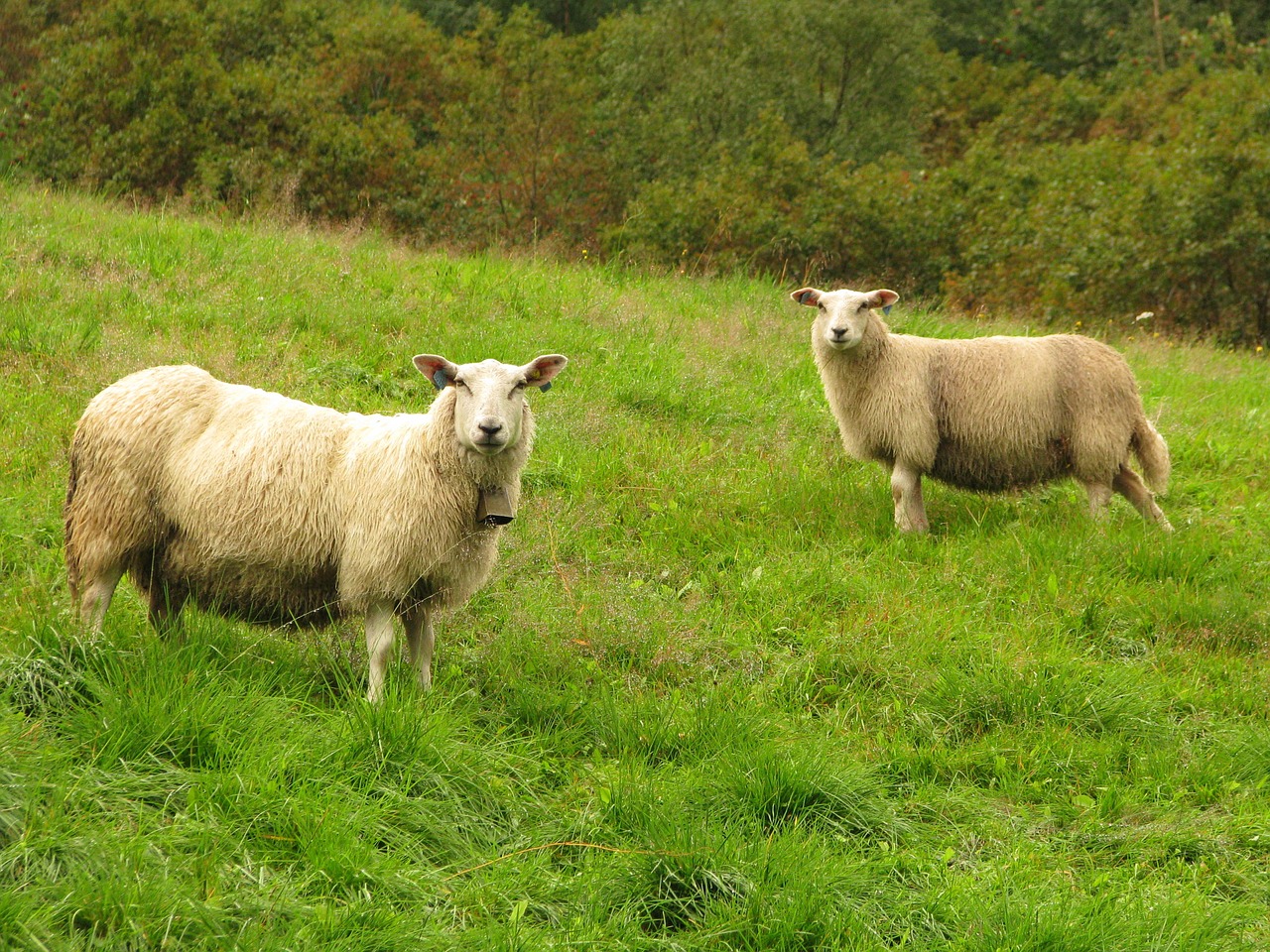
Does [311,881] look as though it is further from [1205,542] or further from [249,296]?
[249,296]

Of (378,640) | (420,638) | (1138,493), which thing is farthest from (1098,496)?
(378,640)

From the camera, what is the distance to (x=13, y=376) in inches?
326

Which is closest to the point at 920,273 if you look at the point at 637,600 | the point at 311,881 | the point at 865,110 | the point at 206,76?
the point at 865,110

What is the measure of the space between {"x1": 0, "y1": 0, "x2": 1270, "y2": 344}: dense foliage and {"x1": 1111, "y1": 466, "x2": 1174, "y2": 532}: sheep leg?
8.11 meters

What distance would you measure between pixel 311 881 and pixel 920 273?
17746 millimetres

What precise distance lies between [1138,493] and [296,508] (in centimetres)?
606

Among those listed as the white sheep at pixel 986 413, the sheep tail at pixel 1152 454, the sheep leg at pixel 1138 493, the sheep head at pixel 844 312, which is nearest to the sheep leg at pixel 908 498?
the white sheep at pixel 986 413

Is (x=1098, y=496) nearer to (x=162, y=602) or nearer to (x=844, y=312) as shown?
(x=844, y=312)

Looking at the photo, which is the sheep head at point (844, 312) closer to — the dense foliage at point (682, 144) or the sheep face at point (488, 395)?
the sheep face at point (488, 395)

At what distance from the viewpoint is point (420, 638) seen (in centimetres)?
541

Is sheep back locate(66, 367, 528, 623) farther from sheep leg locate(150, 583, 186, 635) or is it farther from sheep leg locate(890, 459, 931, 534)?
sheep leg locate(890, 459, 931, 534)

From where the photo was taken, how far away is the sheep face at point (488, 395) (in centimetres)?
505

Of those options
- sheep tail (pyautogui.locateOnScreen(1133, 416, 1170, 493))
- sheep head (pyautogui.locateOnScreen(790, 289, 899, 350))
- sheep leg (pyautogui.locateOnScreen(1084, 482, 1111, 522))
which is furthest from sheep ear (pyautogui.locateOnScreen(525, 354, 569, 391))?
sheep tail (pyautogui.locateOnScreen(1133, 416, 1170, 493))

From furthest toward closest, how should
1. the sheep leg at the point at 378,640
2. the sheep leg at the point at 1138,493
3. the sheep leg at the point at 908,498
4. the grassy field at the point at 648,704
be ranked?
the sheep leg at the point at 1138,493 → the sheep leg at the point at 908,498 → the sheep leg at the point at 378,640 → the grassy field at the point at 648,704
